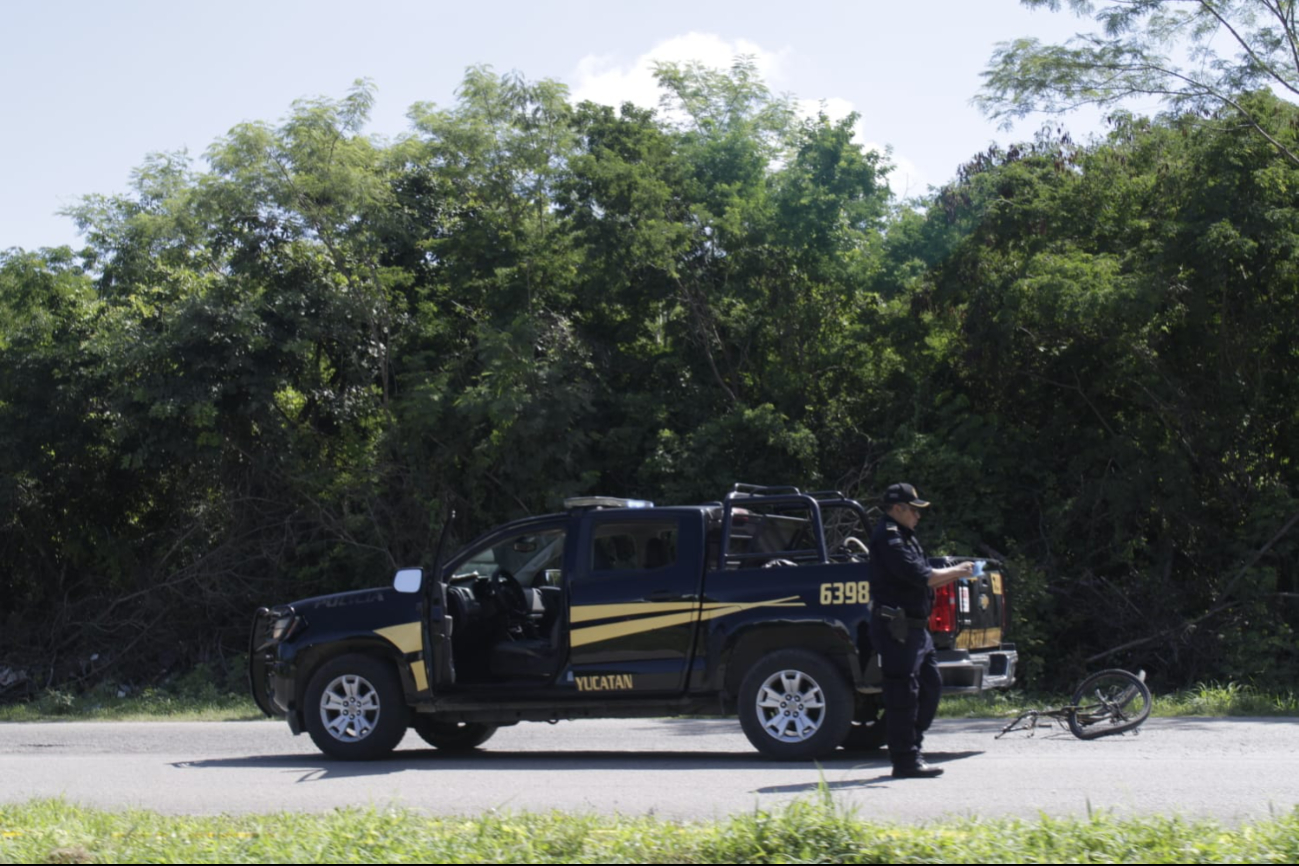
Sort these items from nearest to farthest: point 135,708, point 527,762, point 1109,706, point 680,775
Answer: point 680,775 < point 527,762 < point 1109,706 < point 135,708

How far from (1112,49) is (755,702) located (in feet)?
38.6

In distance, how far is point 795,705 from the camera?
8.38m

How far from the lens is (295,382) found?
61.5 feet

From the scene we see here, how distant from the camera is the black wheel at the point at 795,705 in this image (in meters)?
8.26

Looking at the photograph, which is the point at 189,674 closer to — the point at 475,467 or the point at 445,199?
A: the point at 475,467

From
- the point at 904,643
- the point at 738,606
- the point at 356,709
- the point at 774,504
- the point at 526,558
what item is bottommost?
the point at 356,709

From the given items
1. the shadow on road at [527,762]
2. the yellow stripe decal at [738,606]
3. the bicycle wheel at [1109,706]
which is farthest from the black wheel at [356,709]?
the bicycle wheel at [1109,706]

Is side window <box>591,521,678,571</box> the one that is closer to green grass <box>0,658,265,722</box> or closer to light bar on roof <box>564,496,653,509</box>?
light bar on roof <box>564,496,653,509</box>

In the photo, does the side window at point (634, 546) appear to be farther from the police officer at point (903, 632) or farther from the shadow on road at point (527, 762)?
the police officer at point (903, 632)

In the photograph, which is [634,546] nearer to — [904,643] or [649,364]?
[904,643]

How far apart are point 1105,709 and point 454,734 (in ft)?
16.6

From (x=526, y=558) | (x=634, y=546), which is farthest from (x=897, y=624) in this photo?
(x=526, y=558)

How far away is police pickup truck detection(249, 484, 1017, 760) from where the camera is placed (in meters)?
8.38

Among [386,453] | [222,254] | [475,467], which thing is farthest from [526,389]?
[222,254]
